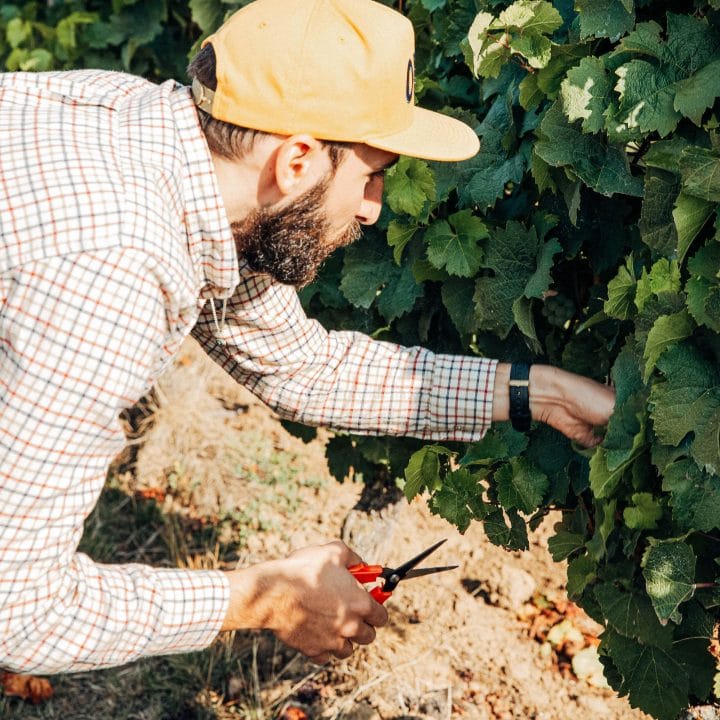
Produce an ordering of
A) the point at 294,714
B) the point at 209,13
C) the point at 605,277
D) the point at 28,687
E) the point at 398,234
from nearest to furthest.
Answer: the point at 605,277
the point at 398,234
the point at 294,714
the point at 28,687
the point at 209,13

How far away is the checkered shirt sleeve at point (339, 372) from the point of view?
270cm

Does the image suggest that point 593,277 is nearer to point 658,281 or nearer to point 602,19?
point 658,281

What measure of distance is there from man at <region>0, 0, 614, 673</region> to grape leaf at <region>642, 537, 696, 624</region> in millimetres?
383

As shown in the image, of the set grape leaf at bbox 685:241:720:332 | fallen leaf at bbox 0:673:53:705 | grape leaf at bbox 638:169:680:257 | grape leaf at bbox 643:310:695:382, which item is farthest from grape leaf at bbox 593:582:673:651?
fallen leaf at bbox 0:673:53:705

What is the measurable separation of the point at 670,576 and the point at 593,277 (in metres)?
0.89

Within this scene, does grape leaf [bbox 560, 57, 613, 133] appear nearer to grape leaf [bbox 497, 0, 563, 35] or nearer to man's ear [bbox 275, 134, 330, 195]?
grape leaf [bbox 497, 0, 563, 35]

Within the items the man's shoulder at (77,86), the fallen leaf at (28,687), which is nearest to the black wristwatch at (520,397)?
the man's shoulder at (77,86)

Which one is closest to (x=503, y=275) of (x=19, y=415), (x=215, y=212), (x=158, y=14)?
(x=215, y=212)

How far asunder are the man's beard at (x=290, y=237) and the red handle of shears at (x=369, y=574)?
0.80 metres

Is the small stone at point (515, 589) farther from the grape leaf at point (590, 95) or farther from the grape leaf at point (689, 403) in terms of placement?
the grape leaf at point (590, 95)

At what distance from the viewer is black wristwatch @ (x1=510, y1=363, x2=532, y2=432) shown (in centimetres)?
258

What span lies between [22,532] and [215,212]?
79 centimetres

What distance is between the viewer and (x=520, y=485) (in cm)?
254

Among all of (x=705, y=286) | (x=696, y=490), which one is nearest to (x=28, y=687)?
(x=696, y=490)
